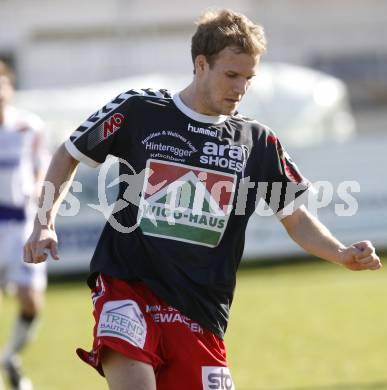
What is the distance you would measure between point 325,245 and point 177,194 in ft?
2.33

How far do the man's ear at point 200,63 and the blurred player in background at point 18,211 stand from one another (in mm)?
3853

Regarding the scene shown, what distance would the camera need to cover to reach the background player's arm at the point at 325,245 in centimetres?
452

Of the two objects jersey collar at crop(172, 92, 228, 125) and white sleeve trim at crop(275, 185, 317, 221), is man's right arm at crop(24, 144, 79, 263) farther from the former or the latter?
white sleeve trim at crop(275, 185, 317, 221)

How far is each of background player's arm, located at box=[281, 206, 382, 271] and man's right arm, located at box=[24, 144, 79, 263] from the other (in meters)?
1.05

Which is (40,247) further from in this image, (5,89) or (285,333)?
(285,333)

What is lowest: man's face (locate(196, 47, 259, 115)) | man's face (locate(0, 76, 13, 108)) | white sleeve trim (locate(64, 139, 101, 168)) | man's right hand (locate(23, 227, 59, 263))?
man's face (locate(0, 76, 13, 108))

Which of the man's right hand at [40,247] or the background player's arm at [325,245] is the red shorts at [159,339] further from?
the background player's arm at [325,245]

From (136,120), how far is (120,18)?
2483 cm

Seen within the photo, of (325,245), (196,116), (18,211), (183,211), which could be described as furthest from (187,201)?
(18,211)

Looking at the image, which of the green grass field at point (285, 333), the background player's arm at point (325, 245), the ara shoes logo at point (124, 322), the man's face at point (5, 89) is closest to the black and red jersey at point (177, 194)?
the ara shoes logo at point (124, 322)

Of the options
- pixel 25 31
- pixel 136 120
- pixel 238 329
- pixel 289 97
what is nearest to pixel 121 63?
pixel 25 31

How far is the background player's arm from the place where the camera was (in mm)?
4520

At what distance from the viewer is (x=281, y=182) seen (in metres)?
4.90

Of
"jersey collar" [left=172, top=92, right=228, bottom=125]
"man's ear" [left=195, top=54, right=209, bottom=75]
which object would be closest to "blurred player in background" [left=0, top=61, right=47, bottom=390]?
"jersey collar" [left=172, top=92, right=228, bottom=125]
